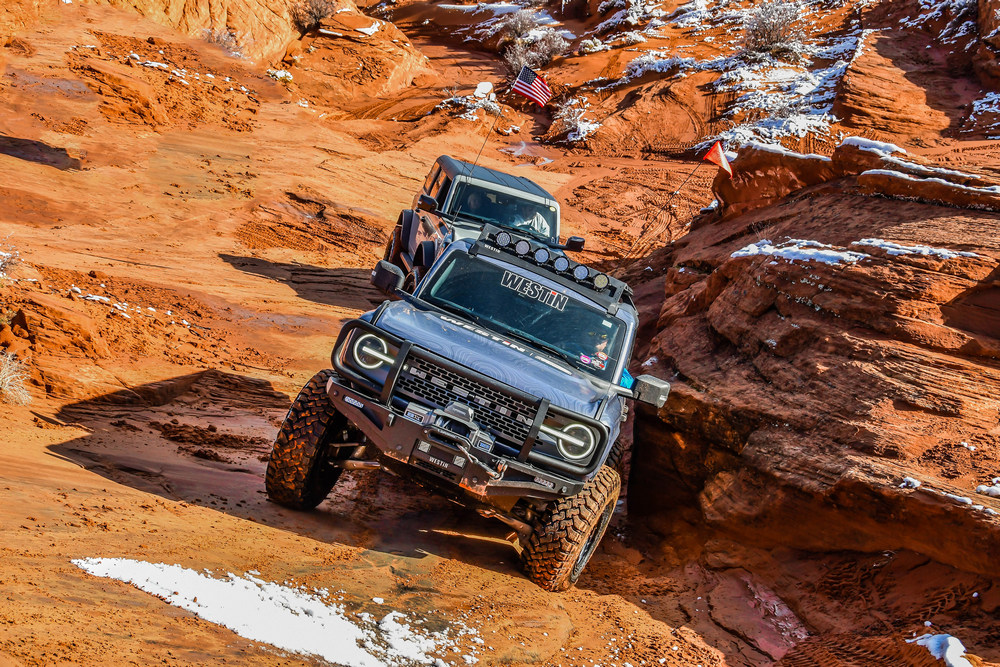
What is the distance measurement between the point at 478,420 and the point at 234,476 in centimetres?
203

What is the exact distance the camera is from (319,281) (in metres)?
13.2

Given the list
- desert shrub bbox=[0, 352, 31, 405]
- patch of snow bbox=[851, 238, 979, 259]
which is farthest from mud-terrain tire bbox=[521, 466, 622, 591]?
desert shrub bbox=[0, 352, 31, 405]

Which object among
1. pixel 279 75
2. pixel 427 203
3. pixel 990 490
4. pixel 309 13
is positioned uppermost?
pixel 309 13

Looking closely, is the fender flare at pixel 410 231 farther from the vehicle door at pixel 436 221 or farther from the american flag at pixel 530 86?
the american flag at pixel 530 86

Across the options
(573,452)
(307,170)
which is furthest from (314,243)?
(573,452)

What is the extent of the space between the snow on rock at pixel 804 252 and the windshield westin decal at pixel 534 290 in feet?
8.73

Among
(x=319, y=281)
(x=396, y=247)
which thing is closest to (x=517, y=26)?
(x=319, y=281)

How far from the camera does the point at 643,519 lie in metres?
7.45

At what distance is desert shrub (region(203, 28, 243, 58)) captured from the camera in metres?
22.6

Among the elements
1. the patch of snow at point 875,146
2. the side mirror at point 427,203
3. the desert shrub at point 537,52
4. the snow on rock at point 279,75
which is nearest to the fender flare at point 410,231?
the side mirror at point 427,203

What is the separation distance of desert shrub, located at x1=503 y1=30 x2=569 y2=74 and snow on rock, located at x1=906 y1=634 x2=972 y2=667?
27654mm

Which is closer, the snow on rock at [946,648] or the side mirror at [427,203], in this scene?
the snow on rock at [946,648]

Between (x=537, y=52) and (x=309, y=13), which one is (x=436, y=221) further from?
(x=537, y=52)

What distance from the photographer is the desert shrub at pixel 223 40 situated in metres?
22.6
